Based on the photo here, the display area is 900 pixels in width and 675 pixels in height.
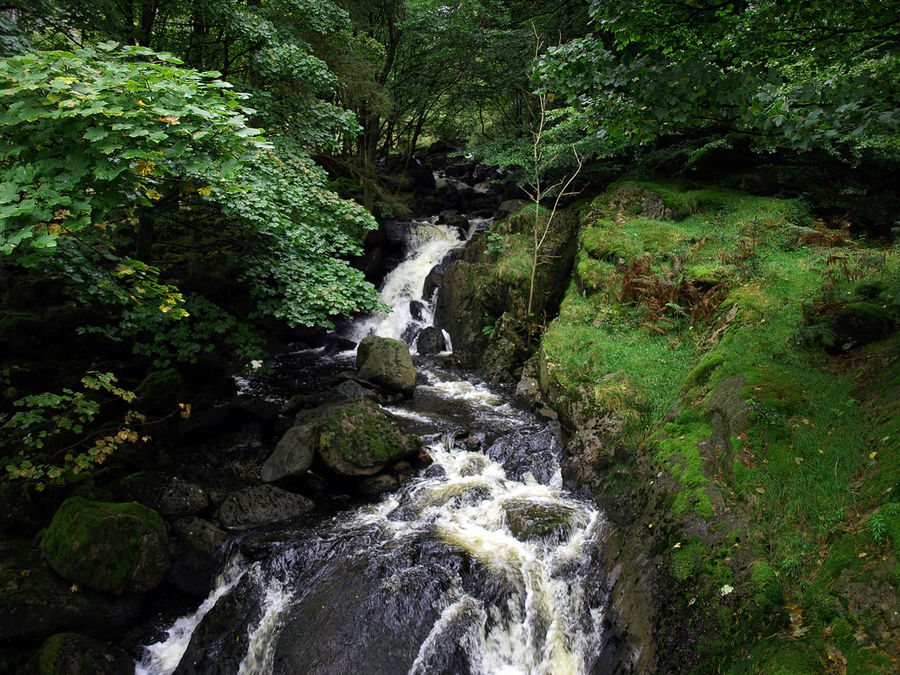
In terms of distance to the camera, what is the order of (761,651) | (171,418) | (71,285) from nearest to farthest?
(761,651)
(71,285)
(171,418)

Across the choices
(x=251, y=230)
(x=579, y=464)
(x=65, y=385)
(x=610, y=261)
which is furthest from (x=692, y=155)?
(x=65, y=385)

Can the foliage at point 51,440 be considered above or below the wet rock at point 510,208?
below

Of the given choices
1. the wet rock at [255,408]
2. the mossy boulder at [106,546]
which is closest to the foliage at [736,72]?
the mossy boulder at [106,546]

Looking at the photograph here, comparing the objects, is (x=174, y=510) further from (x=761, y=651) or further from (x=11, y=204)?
(x=761, y=651)

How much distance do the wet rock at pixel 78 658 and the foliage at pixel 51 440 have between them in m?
1.90

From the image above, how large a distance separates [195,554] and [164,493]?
1.31 meters

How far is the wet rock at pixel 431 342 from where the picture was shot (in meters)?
14.6

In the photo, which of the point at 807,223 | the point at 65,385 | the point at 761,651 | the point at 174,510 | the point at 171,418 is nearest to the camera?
the point at 761,651

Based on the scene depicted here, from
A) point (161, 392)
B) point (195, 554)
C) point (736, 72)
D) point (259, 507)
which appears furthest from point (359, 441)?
point (736, 72)

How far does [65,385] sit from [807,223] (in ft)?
50.3

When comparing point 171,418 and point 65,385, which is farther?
point 171,418

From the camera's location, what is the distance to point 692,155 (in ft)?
41.3

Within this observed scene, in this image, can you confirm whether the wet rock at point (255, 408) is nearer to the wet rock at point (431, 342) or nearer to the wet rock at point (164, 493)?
the wet rock at point (164, 493)

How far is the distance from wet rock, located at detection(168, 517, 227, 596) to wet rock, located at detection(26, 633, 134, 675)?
91cm
